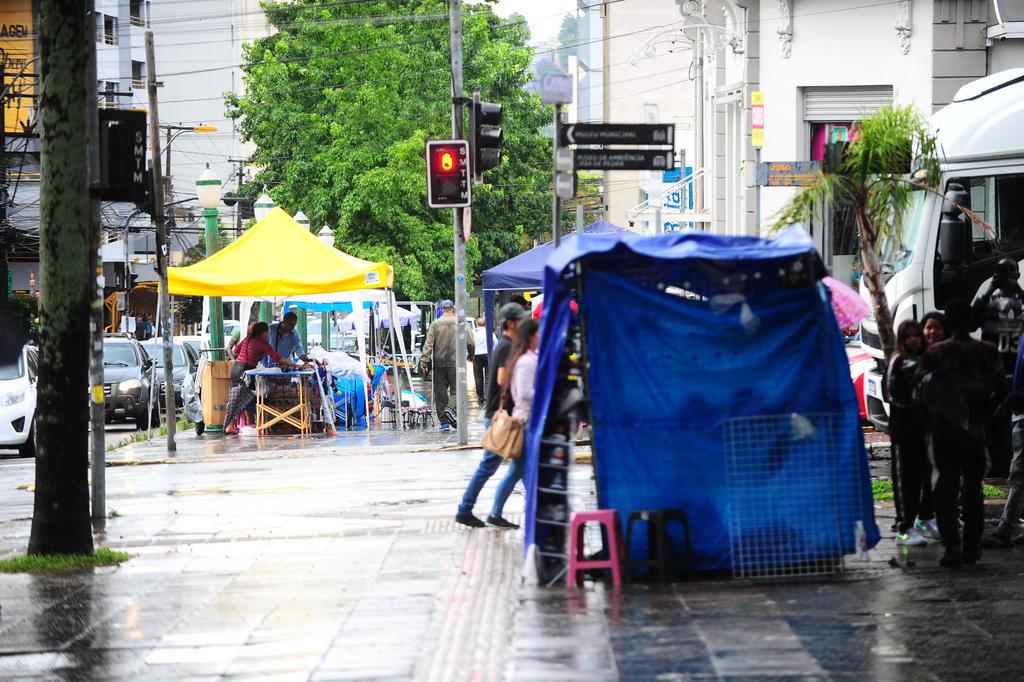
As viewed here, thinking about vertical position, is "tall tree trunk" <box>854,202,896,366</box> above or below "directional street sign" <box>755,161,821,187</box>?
below

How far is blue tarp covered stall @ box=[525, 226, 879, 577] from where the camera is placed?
30.7 feet

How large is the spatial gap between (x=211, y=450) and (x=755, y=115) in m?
9.06

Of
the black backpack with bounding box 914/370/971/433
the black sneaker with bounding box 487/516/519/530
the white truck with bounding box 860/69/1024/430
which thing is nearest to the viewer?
the black backpack with bounding box 914/370/971/433

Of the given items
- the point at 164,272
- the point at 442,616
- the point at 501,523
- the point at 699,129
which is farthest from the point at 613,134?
the point at 699,129

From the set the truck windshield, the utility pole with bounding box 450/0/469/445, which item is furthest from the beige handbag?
the utility pole with bounding box 450/0/469/445

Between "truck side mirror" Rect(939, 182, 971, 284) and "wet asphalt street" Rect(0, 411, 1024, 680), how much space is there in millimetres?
2333

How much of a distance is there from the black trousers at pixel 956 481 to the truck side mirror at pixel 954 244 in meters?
4.44

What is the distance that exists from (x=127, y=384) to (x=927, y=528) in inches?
819

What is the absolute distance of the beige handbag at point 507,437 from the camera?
11219 millimetres

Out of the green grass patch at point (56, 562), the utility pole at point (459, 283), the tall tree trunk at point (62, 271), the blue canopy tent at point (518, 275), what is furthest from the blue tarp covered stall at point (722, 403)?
the blue canopy tent at point (518, 275)

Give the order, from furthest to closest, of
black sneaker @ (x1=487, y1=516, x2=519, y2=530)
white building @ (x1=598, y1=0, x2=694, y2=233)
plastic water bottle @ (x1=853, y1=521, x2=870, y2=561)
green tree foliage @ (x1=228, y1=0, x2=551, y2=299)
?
1. white building @ (x1=598, y1=0, x2=694, y2=233)
2. green tree foliage @ (x1=228, y1=0, x2=551, y2=299)
3. black sneaker @ (x1=487, y1=516, x2=519, y2=530)
4. plastic water bottle @ (x1=853, y1=521, x2=870, y2=561)

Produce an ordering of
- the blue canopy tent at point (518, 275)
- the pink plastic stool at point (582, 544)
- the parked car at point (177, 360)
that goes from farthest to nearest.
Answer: the parked car at point (177, 360), the blue canopy tent at point (518, 275), the pink plastic stool at point (582, 544)

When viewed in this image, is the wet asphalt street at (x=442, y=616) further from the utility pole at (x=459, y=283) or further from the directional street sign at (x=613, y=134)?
the utility pole at (x=459, y=283)

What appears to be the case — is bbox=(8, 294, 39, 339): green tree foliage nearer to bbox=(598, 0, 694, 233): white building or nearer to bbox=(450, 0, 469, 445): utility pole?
bbox=(450, 0, 469, 445): utility pole
